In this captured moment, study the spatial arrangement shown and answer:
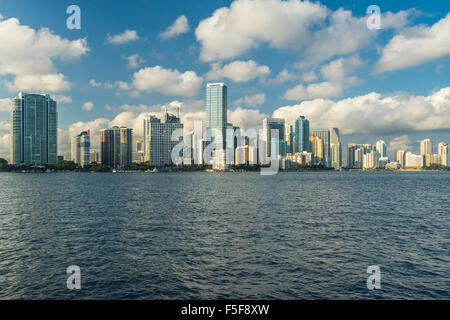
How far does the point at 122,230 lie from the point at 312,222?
87.7 feet

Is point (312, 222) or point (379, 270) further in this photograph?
point (312, 222)

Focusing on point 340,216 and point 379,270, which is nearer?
point 379,270

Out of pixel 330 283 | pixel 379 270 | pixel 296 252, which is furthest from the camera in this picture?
pixel 296 252

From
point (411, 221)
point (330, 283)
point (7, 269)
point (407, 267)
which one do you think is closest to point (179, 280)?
point (330, 283)

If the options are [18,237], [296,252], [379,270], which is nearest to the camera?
[379,270]

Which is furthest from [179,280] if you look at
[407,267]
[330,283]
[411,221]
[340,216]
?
[411,221]

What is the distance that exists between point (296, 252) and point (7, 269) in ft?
82.7

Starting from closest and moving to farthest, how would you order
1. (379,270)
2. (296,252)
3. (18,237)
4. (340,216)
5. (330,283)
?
1. (330,283)
2. (379,270)
3. (296,252)
4. (18,237)
5. (340,216)

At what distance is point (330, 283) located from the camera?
22.2 m
